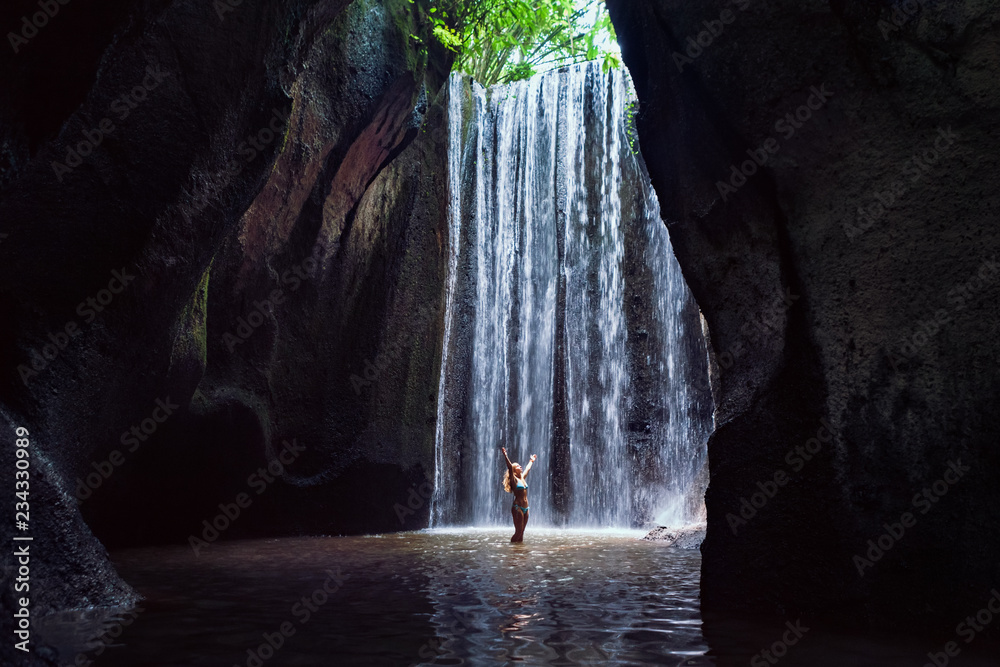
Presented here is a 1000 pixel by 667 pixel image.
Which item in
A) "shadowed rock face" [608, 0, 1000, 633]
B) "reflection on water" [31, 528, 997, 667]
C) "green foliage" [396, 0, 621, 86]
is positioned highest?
"green foliage" [396, 0, 621, 86]

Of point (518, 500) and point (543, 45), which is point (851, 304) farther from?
point (543, 45)

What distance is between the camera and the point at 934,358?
401 centimetres

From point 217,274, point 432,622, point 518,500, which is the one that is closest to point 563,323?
point 518,500

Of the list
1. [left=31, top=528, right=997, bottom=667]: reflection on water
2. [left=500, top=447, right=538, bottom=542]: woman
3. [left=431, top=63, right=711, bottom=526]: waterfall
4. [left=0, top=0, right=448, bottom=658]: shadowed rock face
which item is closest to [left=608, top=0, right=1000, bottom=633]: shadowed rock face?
[left=31, top=528, right=997, bottom=667]: reflection on water

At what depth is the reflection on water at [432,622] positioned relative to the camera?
3.28m

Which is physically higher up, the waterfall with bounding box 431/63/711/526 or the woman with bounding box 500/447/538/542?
the waterfall with bounding box 431/63/711/526

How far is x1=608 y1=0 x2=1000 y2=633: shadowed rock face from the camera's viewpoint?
3898 millimetres

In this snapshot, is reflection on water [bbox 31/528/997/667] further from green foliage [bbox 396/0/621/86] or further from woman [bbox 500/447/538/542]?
green foliage [bbox 396/0/621/86]

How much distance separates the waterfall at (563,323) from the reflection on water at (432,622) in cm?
827

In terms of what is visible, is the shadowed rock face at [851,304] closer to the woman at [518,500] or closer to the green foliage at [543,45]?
the woman at [518,500]

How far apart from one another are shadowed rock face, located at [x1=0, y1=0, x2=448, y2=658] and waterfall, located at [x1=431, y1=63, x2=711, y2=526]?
232cm

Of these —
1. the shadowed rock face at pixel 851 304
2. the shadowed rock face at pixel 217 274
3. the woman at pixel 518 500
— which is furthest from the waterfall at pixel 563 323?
the shadowed rock face at pixel 851 304

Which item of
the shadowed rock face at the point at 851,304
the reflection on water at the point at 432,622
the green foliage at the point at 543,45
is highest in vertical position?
the green foliage at the point at 543,45

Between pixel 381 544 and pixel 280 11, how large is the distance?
6.59m
